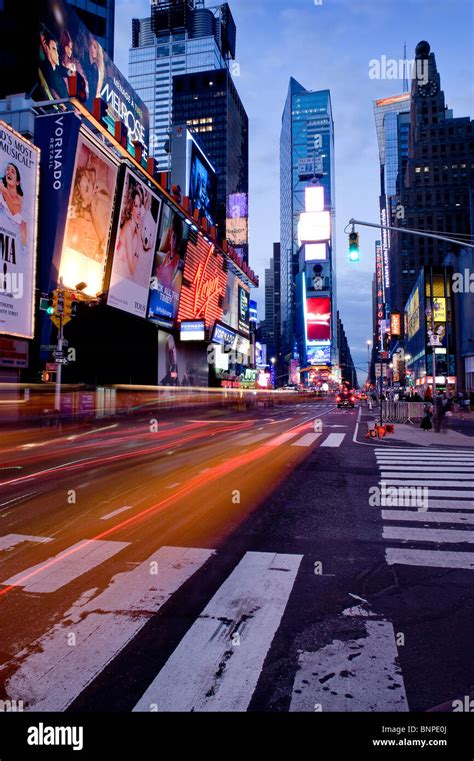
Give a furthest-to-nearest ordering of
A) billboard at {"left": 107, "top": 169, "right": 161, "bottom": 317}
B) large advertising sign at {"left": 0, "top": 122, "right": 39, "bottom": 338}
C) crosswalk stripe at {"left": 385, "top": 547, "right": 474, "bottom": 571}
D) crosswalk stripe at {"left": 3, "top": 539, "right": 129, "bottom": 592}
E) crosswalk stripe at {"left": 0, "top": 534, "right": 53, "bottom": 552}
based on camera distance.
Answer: billboard at {"left": 107, "top": 169, "right": 161, "bottom": 317}
large advertising sign at {"left": 0, "top": 122, "right": 39, "bottom": 338}
crosswalk stripe at {"left": 0, "top": 534, "right": 53, "bottom": 552}
crosswalk stripe at {"left": 385, "top": 547, "right": 474, "bottom": 571}
crosswalk stripe at {"left": 3, "top": 539, "right": 129, "bottom": 592}

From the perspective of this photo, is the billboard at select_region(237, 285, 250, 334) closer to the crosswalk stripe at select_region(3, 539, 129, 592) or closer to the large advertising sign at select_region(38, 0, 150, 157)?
the large advertising sign at select_region(38, 0, 150, 157)

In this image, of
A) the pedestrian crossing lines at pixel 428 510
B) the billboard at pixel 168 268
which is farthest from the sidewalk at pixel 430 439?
the billboard at pixel 168 268

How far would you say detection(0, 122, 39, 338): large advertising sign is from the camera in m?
28.2

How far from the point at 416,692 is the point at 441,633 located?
101 centimetres

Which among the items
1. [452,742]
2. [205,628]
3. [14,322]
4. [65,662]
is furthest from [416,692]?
[14,322]

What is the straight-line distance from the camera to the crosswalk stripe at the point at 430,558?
18.8 ft

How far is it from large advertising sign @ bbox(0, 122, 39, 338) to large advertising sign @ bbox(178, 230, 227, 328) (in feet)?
78.9

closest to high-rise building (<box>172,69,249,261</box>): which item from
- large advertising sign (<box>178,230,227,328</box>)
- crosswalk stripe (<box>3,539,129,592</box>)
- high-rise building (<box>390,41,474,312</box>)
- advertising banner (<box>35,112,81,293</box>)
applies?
high-rise building (<box>390,41,474,312</box>)

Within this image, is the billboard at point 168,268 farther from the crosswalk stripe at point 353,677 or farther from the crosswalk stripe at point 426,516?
the crosswalk stripe at point 353,677

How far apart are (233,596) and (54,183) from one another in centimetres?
3356

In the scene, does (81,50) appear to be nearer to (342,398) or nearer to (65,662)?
(342,398)

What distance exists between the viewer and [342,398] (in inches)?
2283

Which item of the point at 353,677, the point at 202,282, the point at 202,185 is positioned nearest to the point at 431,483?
the point at 353,677

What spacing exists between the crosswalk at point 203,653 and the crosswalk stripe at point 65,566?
3cm
